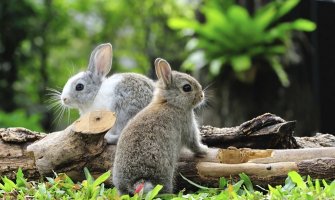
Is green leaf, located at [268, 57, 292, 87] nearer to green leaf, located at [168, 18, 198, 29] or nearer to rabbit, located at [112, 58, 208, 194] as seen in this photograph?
green leaf, located at [168, 18, 198, 29]

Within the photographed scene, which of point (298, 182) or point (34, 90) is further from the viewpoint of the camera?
point (34, 90)

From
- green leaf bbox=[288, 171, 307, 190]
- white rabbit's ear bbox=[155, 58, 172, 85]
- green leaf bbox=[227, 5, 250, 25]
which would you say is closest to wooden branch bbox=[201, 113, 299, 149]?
white rabbit's ear bbox=[155, 58, 172, 85]

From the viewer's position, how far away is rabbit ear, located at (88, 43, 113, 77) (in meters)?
8.34

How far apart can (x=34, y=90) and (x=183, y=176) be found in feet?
41.4

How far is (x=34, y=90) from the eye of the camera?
19578 millimetres

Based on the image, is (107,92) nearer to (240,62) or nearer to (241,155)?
(241,155)

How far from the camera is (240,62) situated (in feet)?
50.1

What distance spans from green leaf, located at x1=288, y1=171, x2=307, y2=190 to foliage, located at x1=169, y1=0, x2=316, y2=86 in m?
8.40

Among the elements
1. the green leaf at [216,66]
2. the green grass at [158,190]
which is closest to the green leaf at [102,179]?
the green grass at [158,190]

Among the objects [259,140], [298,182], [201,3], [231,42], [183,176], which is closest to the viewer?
[298,182]

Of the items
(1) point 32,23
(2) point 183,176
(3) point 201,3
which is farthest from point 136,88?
(1) point 32,23

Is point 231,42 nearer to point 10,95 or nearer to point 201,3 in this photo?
point 201,3

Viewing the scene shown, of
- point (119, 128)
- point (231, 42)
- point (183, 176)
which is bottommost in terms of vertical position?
point (183, 176)

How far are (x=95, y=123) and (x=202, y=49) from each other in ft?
30.4
